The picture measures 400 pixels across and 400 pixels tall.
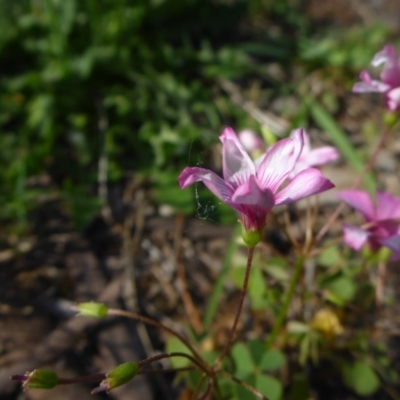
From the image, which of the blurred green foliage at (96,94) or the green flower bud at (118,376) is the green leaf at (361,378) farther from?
the blurred green foliage at (96,94)

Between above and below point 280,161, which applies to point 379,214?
below

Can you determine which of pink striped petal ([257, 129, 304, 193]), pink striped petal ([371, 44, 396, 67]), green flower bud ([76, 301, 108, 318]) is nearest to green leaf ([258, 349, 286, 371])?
green flower bud ([76, 301, 108, 318])

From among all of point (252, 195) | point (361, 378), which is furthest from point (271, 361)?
point (252, 195)

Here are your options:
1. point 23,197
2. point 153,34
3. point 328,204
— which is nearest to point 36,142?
point 23,197

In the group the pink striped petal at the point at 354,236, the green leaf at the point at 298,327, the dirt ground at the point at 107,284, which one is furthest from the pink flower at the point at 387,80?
the dirt ground at the point at 107,284

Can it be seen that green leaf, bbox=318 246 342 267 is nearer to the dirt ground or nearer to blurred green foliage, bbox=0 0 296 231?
the dirt ground

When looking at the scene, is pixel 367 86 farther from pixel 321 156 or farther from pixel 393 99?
pixel 321 156
